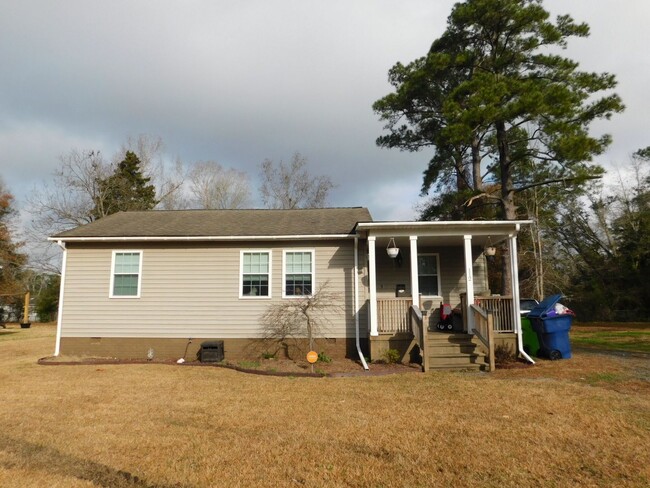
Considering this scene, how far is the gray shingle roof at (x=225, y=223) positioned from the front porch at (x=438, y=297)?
1.62 metres

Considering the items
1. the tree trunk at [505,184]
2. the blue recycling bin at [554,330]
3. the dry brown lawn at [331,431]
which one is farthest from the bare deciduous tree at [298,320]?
the tree trunk at [505,184]

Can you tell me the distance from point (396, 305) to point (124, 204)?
27294 millimetres

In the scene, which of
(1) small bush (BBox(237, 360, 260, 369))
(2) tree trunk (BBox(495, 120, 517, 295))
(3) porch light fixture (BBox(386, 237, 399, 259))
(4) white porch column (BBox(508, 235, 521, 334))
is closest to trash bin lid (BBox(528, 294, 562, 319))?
(4) white porch column (BBox(508, 235, 521, 334))

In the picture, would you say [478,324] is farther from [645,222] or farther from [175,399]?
[645,222]

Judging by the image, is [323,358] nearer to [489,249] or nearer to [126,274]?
[489,249]

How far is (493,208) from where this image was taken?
85.4ft

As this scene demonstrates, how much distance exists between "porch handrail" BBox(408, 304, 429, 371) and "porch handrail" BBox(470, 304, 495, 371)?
134 centimetres

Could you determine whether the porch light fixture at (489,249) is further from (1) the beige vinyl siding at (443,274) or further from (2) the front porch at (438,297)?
(1) the beige vinyl siding at (443,274)

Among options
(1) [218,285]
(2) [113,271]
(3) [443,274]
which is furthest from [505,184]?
(2) [113,271]

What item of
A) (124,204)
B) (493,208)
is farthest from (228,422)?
(124,204)

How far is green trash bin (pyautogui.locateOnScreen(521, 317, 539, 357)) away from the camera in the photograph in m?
10.6

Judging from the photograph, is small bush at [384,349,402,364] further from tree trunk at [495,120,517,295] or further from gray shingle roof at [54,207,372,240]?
tree trunk at [495,120,517,295]

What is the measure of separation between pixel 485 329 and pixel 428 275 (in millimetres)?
3032

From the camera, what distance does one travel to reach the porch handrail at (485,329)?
9219 millimetres
